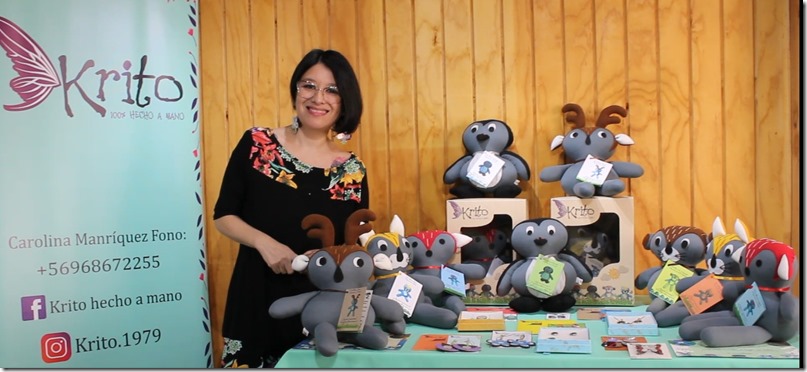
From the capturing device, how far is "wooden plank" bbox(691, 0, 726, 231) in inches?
Result: 73.5

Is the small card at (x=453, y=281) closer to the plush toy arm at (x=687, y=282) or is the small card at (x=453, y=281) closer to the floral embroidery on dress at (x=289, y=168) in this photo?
the floral embroidery on dress at (x=289, y=168)

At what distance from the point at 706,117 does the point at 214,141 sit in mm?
1401

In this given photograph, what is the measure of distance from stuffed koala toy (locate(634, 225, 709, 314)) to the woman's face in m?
0.81

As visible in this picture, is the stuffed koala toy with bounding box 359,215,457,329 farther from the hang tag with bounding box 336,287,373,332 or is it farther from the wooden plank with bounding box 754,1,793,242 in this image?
the wooden plank with bounding box 754,1,793,242

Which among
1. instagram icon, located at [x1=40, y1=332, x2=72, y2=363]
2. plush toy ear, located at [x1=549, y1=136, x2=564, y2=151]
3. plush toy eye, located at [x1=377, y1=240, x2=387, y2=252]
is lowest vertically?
instagram icon, located at [x1=40, y1=332, x2=72, y2=363]

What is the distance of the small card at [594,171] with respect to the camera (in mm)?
1691

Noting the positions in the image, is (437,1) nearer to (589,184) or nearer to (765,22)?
(589,184)

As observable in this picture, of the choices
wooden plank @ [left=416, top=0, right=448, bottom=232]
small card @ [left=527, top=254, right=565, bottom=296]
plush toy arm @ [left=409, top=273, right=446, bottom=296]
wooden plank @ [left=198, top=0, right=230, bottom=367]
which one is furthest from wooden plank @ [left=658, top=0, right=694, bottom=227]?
wooden plank @ [left=198, top=0, right=230, bottom=367]

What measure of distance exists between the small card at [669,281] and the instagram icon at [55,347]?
1421 mm

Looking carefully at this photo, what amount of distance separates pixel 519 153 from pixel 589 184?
1.07ft

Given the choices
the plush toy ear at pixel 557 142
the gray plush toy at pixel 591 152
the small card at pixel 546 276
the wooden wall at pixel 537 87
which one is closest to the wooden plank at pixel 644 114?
the wooden wall at pixel 537 87

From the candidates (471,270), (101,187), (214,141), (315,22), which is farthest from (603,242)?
(101,187)

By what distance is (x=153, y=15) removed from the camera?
1.85 metres

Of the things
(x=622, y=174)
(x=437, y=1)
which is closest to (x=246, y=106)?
(x=437, y=1)
